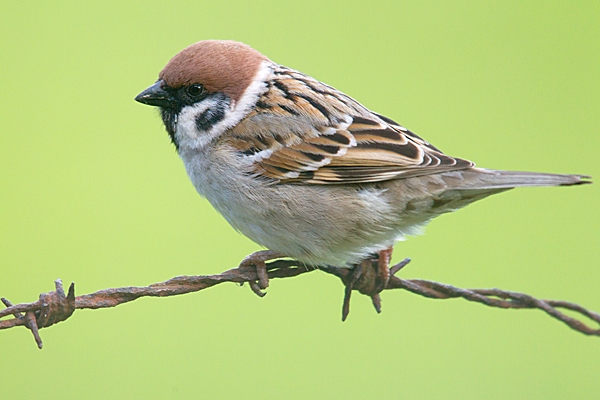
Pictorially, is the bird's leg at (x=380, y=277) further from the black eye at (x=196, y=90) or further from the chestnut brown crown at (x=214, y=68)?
the black eye at (x=196, y=90)

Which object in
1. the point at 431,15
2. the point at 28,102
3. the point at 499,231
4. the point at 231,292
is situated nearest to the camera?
the point at 231,292

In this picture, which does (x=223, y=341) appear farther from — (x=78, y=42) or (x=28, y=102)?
(x=78, y=42)

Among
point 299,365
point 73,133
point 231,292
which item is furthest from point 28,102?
point 299,365

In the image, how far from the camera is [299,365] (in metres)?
4.67

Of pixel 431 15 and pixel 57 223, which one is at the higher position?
pixel 431 15

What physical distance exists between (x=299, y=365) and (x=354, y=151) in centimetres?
157

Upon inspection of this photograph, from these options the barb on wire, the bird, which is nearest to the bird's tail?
the bird

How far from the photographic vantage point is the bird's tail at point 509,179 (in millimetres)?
3010

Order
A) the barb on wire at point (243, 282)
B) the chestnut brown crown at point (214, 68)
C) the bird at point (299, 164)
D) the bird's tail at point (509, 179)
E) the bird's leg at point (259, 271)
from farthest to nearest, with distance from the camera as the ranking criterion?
the chestnut brown crown at point (214, 68)
the bird at point (299, 164)
the bird's leg at point (259, 271)
the bird's tail at point (509, 179)
the barb on wire at point (243, 282)

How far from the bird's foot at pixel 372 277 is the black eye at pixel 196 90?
1.12 metres

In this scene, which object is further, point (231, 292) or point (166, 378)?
point (231, 292)

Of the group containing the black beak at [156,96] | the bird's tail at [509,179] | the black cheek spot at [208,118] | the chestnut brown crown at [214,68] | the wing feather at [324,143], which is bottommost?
the bird's tail at [509,179]

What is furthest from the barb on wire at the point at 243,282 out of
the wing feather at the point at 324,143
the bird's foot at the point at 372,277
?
the wing feather at the point at 324,143

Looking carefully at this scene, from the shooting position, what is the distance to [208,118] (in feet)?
12.9
